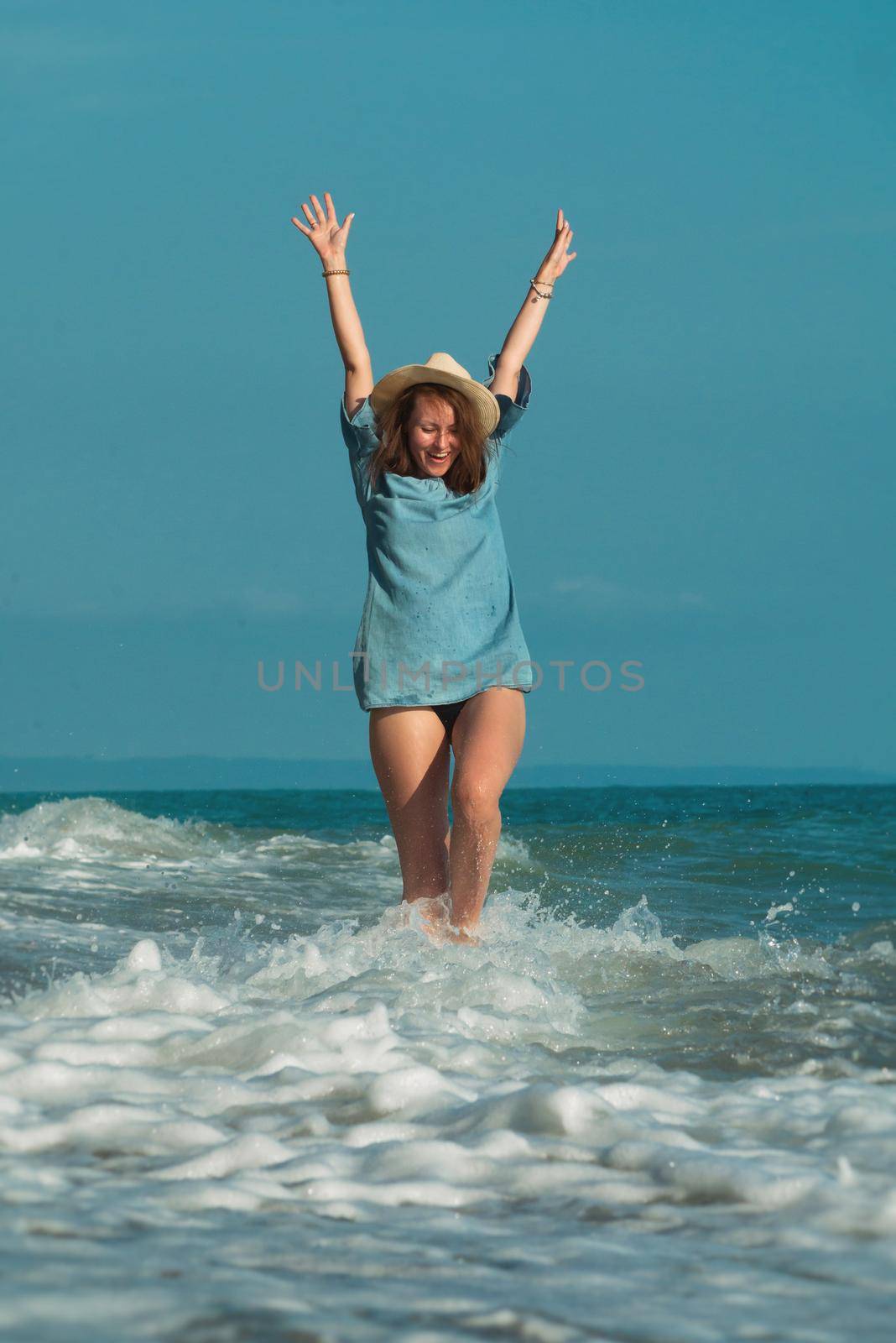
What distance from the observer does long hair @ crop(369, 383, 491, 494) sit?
4.75 m

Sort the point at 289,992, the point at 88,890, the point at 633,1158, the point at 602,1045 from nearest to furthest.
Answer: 1. the point at 633,1158
2. the point at 602,1045
3. the point at 289,992
4. the point at 88,890

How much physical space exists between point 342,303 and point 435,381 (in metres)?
0.58

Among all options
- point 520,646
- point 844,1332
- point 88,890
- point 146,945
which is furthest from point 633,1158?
point 88,890

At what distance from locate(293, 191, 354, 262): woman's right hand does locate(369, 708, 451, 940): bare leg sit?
1806 millimetres

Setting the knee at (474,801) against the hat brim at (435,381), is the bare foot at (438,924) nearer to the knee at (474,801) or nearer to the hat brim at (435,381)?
the knee at (474,801)

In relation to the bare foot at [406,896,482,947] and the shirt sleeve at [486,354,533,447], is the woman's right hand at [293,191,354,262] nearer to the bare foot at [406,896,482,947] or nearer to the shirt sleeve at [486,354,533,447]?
the shirt sleeve at [486,354,533,447]

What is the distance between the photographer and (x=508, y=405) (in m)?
5.02

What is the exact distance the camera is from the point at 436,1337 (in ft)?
5.60

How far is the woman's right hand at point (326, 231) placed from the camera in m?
5.14

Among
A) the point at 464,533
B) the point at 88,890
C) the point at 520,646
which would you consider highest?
the point at 464,533

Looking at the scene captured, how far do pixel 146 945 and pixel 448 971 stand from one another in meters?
0.95

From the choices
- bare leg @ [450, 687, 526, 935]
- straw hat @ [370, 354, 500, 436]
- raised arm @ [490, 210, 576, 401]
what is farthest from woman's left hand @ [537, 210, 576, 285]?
bare leg @ [450, 687, 526, 935]

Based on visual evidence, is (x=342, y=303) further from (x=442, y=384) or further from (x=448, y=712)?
(x=448, y=712)

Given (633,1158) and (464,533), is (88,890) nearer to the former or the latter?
(464,533)
